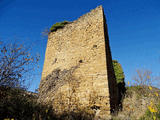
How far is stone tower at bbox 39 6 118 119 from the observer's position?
4.64m

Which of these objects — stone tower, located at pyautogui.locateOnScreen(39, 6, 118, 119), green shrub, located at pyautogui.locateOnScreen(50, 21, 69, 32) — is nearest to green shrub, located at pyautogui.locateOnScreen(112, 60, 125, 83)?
stone tower, located at pyautogui.locateOnScreen(39, 6, 118, 119)

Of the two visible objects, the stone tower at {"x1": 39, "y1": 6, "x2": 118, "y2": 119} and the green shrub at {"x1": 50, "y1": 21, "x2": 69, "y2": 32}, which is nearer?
the stone tower at {"x1": 39, "y1": 6, "x2": 118, "y2": 119}

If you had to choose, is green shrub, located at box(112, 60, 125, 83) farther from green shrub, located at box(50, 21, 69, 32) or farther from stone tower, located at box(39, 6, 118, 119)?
green shrub, located at box(50, 21, 69, 32)

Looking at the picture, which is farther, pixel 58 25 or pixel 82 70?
pixel 58 25

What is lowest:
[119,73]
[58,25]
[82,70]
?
[82,70]

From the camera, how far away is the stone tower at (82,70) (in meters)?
4.64

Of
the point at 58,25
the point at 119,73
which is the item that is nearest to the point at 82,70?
the point at 119,73

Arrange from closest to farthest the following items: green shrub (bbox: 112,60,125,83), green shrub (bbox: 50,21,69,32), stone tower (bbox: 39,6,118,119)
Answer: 1. stone tower (bbox: 39,6,118,119)
2. green shrub (bbox: 50,21,69,32)
3. green shrub (bbox: 112,60,125,83)

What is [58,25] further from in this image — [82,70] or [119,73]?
[119,73]

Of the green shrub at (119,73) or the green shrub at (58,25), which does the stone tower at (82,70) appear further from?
the green shrub at (119,73)

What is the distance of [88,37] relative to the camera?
583 cm

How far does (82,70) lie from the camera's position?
536cm

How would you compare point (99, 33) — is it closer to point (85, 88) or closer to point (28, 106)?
point (85, 88)

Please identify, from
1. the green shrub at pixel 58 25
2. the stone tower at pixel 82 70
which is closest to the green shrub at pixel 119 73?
the stone tower at pixel 82 70
